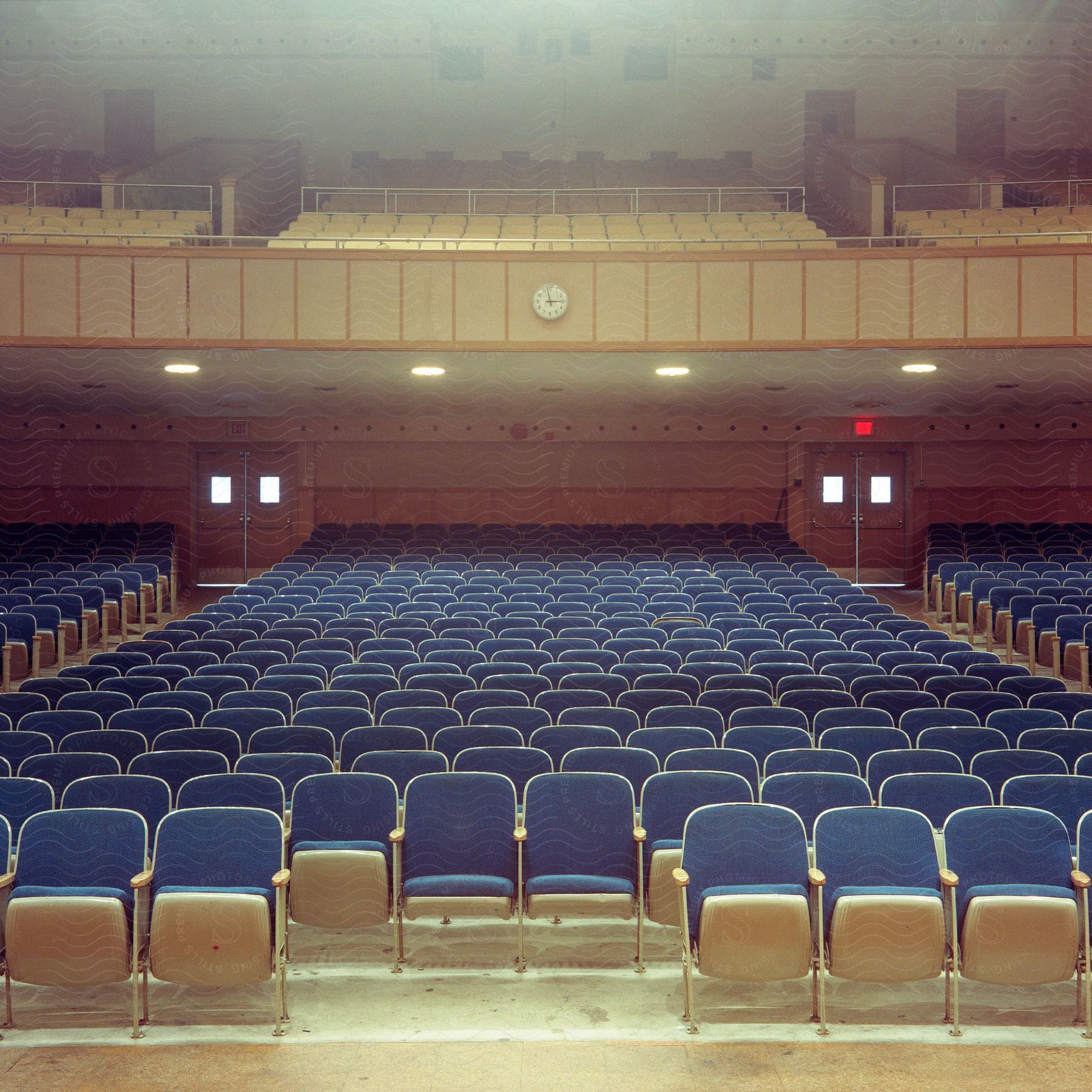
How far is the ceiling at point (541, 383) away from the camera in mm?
10555

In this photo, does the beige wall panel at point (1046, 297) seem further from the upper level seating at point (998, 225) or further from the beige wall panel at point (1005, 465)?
the beige wall panel at point (1005, 465)

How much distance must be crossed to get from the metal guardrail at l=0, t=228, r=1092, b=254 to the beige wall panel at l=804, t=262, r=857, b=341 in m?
0.29

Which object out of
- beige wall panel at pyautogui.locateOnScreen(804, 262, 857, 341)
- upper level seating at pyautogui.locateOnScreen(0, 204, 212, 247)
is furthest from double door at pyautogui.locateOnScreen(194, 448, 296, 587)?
beige wall panel at pyautogui.locateOnScreen(804, 262, 857, 341)

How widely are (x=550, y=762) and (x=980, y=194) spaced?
13750 millimetres

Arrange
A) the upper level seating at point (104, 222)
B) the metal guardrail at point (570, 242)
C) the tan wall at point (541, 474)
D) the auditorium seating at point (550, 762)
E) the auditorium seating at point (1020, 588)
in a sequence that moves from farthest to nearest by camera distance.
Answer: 1. the tan wall at point (541, 474)
2. the upper level seating at point (104, 222)
3. the metal guardrail at point (570, 242)
4. the auditorium seating at point (1020, 588)
5. the auditorium seating at point (550, 762)

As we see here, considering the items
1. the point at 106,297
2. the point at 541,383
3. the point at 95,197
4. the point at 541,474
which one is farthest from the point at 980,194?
the point at 95,197

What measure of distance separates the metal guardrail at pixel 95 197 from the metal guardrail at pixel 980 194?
1014 cm

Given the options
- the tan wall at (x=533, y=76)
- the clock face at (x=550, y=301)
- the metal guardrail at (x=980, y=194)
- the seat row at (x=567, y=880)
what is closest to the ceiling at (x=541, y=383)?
the clock face at (x=550, y=301)

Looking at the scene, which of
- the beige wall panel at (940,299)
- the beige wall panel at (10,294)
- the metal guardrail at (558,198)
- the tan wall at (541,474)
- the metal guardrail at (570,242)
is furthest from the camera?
the tan wall at (541,474)

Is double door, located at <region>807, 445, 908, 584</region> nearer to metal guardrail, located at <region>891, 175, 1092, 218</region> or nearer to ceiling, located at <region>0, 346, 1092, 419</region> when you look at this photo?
ceiling, located at <region>0, 346, 1092, 419</region>

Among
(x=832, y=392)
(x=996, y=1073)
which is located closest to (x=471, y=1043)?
(x=996, y=1073)

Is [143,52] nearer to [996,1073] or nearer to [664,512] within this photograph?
[664,512]

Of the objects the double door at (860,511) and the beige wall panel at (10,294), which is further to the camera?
the double door at (860,511)

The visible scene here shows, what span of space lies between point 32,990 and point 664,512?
13.2 metres
